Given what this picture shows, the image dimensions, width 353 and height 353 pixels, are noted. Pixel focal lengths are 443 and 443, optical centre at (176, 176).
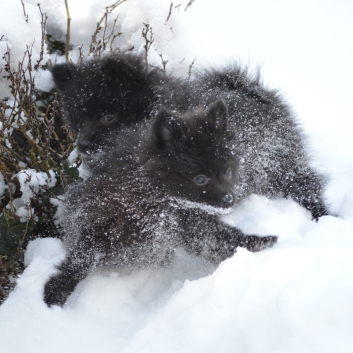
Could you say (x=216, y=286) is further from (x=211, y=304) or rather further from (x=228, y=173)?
(x=228, y=173)

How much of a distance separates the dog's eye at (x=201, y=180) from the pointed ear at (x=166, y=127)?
316 mm

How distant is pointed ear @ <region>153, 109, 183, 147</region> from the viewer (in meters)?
3.01

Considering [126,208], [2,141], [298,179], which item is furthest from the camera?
[298,179]

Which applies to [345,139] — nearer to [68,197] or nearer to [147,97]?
[147,97]

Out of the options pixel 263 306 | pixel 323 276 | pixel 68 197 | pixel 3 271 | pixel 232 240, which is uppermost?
pixel 323 276

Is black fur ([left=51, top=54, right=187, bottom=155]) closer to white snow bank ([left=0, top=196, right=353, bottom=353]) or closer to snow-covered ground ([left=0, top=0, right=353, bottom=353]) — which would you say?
snow-covered ground ([left=0, top=0, right=353, bottom=353])

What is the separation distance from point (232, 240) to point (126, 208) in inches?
34.9

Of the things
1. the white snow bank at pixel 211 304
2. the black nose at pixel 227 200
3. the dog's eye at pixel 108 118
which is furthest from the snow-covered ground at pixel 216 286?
the dog's eye at pixel 108 118

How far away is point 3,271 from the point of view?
11.3ft

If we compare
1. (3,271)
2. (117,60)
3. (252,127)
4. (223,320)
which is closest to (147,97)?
(117,60)

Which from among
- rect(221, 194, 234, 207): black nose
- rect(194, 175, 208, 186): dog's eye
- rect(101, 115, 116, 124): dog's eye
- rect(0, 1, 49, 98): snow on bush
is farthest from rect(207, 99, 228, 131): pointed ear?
rect(0, 1, 49, 98): snow on bush

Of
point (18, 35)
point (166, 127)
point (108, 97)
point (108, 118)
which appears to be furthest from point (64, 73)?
point (166, 127)

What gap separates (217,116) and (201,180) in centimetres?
48

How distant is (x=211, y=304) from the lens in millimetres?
2660
